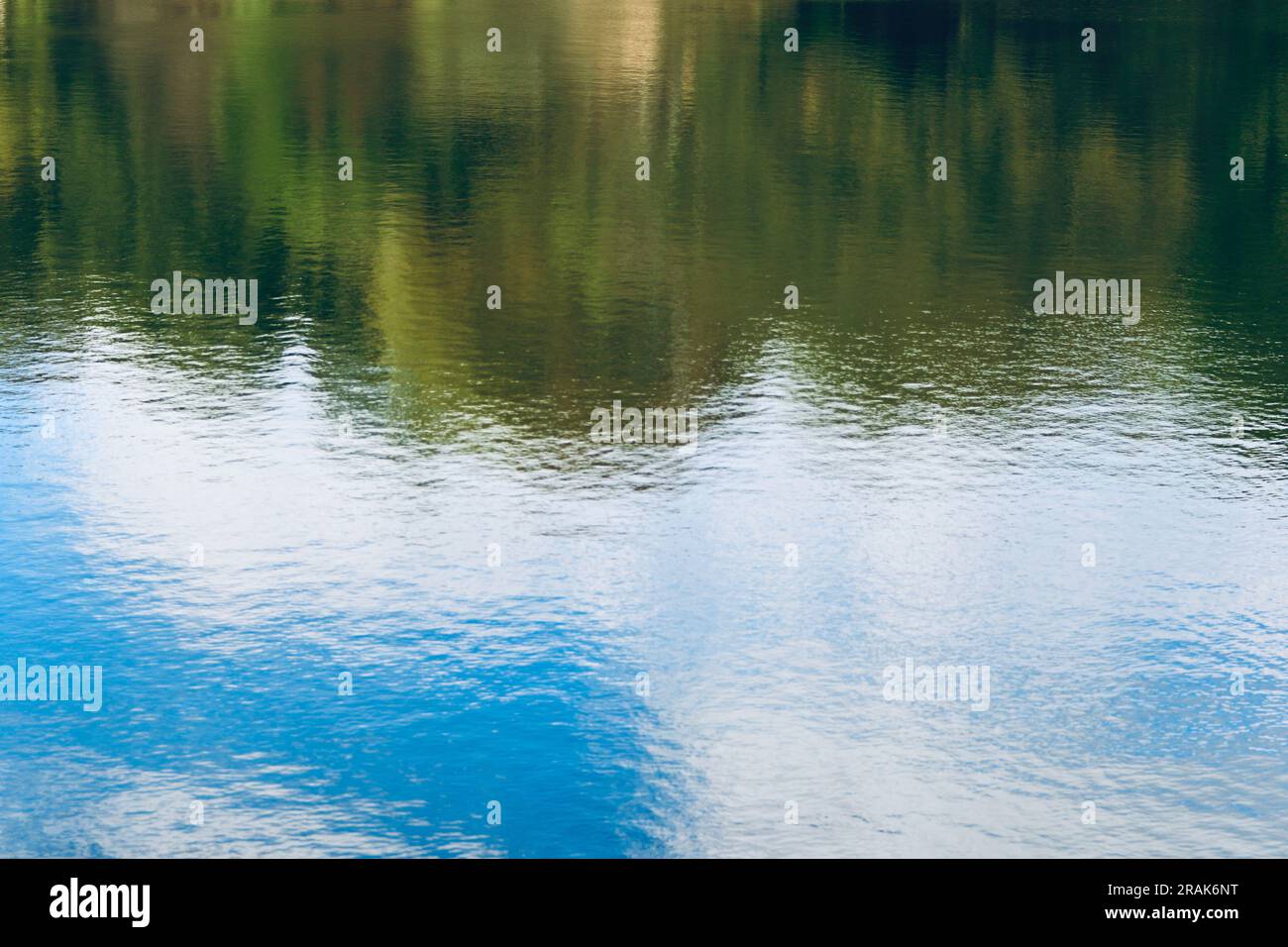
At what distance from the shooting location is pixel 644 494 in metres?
32.1

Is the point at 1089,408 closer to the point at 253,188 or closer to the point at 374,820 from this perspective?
the point at 374,820

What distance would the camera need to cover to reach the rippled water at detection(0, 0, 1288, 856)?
75.8 feet

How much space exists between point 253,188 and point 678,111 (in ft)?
66.5

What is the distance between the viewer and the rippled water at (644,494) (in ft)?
75.8

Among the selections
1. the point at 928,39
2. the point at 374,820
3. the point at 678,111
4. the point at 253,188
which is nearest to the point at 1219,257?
the point at 678,111

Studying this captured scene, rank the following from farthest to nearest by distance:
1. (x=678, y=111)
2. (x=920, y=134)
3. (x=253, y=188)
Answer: (x=678, y=111) → (x=920, y=134) → (x=253, y=188)

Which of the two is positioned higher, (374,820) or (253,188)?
(253,188)

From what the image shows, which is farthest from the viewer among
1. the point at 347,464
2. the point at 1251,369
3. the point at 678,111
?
the point at 678,111

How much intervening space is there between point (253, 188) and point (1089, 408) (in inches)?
1296

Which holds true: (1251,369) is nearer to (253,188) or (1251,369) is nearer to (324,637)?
(324,637)
